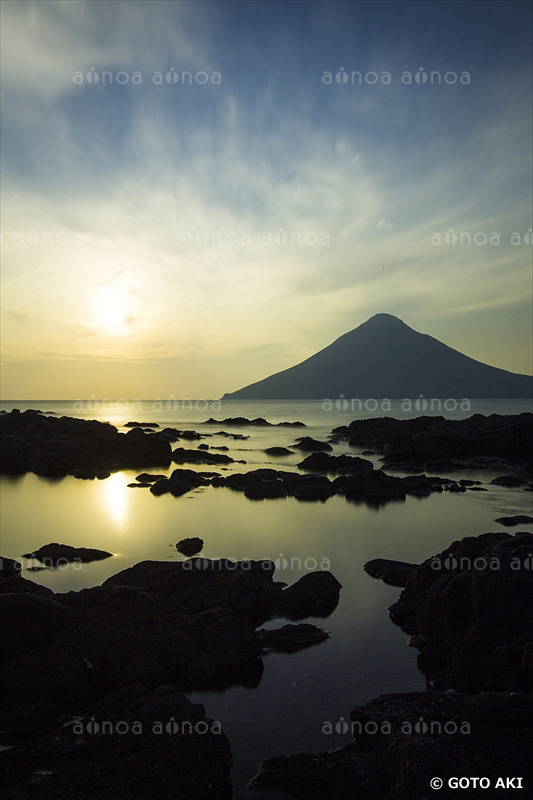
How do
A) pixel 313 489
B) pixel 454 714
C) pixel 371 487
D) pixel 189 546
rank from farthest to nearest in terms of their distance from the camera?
pixel 371 487, pixel 313 489, pixel 189 546, pixel 454 714

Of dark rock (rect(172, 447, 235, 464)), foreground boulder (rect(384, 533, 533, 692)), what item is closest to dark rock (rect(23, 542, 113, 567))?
foreground boulder (rect(384, 533, 533, 692))

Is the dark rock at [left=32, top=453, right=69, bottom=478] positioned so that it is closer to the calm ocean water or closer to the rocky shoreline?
the calm ocean water

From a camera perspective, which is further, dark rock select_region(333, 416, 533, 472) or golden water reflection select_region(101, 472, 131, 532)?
dark rock select_region(333, 416, 533, 472)

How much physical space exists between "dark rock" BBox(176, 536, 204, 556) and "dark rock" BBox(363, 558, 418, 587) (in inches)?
271

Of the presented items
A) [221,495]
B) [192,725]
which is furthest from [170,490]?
[192,725]

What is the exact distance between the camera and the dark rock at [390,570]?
Result: 57.7ft

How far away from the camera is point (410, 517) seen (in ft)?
94.2

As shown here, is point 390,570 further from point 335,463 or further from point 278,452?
point 278,452

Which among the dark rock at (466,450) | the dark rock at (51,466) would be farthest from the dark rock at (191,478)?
the dark rock at (466,450)

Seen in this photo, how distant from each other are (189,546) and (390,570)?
8.30 metres

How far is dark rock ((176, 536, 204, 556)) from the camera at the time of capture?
21781mm

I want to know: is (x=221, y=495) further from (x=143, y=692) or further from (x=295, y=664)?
(x=143, y=692)

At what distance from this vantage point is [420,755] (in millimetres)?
7238

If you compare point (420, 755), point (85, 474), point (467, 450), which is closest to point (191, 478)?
point (85, 474)
